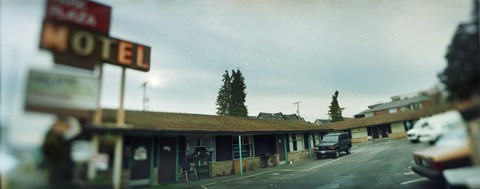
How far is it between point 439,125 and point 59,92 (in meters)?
2.57

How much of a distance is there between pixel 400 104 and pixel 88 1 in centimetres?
255

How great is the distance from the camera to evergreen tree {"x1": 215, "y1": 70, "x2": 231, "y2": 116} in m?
56.6

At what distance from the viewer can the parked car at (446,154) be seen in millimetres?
1848

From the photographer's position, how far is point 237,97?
5459cm

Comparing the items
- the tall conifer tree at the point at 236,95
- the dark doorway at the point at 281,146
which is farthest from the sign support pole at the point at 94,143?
the tall conifer tree at the point at 236,95

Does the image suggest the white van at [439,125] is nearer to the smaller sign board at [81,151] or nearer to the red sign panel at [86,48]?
the red sign panel at [86,48]

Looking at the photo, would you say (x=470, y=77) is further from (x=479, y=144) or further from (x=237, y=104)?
(x=237, y=104)

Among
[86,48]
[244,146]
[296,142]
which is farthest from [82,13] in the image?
[296,142]

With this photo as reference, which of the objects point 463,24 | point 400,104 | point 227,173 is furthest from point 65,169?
point 227,173

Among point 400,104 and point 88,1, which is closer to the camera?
point 88,1

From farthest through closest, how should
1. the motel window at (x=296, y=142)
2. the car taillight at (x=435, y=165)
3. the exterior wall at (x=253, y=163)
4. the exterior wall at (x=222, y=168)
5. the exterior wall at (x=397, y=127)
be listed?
the motel window at (x=296, y=142) < the exterior wall at (x=253, y=163) < the exterior wall at (x=222, y=168) < the exterior wall at (x=397, y=127) < the car taillight at (x=435, y=165)

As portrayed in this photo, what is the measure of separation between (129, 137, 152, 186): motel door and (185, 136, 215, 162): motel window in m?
12.0

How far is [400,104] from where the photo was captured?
2328mm

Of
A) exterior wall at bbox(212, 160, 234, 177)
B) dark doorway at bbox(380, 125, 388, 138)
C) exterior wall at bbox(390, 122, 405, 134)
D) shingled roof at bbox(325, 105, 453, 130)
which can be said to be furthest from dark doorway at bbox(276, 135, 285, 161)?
exterior wall at bbox(390, 122, 405, 134)
